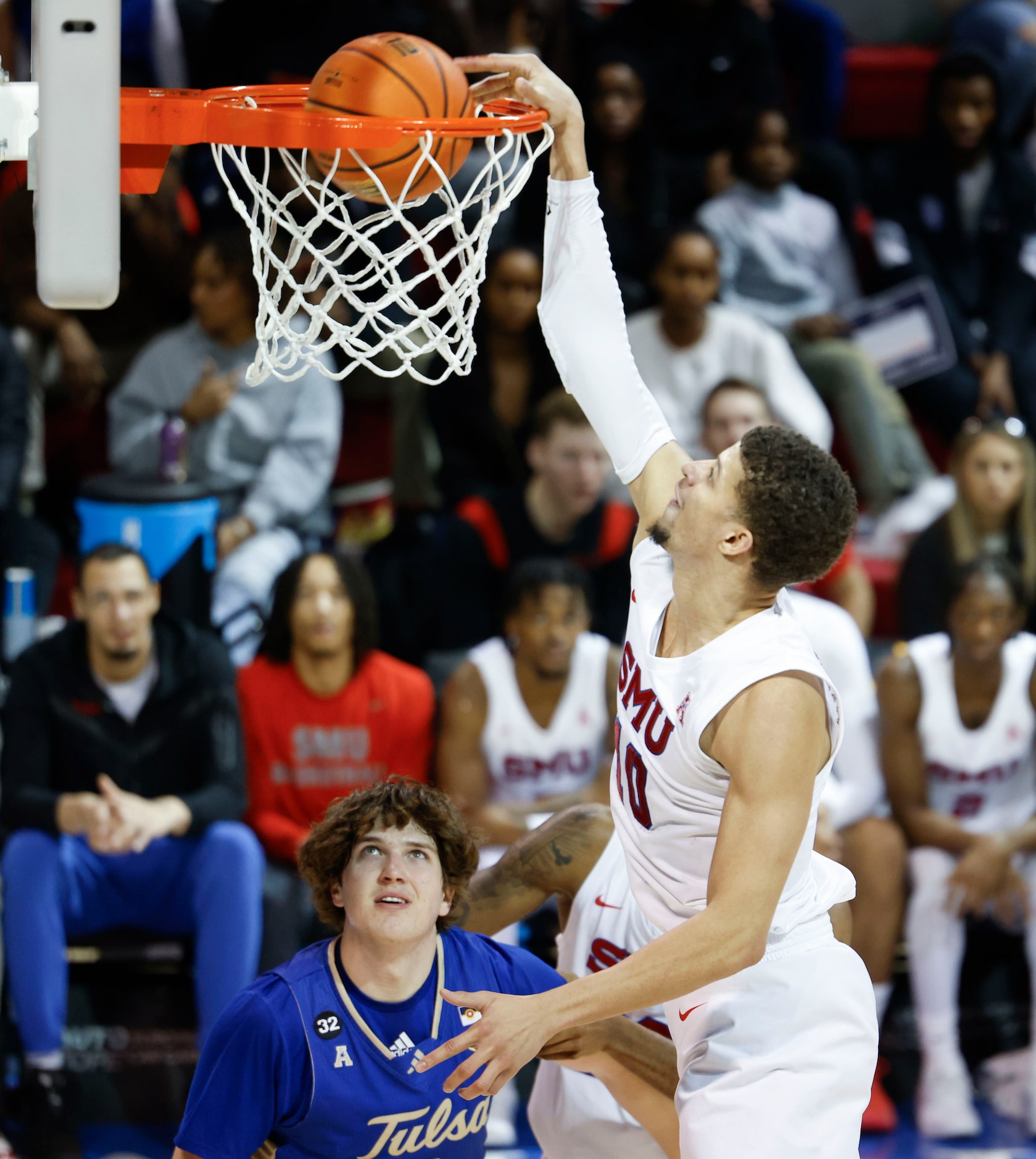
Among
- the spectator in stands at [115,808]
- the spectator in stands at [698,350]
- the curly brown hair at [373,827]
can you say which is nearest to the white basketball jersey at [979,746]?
the spectator in stands at [698,350]

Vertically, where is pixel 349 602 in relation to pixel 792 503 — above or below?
below

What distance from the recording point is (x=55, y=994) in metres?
4.05

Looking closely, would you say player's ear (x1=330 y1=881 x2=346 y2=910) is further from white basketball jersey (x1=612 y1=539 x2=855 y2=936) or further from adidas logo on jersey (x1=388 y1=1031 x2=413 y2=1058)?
white basketball jersey (x1=612 y1=539 x2=855 y2=936)

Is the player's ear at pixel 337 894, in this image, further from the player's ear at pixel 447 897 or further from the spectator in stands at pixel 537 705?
the spectator in stands at pixel 537 705

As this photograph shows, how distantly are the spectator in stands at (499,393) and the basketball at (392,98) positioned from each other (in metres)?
2.57

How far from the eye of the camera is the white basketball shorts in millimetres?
2393

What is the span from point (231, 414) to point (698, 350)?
160cm

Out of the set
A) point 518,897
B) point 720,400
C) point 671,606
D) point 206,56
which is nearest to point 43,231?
point 671,606

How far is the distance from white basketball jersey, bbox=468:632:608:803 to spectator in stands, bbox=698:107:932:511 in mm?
1719

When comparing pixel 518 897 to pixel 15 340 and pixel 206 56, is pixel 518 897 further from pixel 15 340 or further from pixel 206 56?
pixel 206 56

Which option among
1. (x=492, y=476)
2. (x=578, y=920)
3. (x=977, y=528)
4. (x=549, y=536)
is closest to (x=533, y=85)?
(x=578, y=920)

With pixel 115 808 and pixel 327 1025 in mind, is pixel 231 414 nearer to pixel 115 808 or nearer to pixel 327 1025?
pixel 115 808

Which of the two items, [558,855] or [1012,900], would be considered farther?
[1012,900]

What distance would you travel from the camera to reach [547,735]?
4.66 metres
